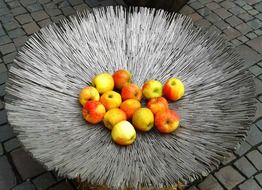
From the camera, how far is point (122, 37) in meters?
2.88

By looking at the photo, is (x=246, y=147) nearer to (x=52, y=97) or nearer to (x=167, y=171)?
(x=167, y=171)

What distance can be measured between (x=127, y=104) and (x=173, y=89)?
0.34 m

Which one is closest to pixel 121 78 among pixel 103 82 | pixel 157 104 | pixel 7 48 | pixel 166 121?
pixel 103 82

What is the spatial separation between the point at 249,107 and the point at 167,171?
73 cm

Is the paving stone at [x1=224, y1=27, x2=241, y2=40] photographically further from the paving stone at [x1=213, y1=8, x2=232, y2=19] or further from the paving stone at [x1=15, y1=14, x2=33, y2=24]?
the paving stone at [x1=15, y1=14, x2=33, y2=24]

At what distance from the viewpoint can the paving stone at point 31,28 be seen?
13.5 ft

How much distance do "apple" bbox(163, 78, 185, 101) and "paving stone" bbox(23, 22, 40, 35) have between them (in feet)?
7.34

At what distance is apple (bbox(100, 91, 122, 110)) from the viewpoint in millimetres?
2389

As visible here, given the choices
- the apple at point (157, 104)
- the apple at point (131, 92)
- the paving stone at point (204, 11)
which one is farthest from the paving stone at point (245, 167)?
the paving stone at point (204, 11)

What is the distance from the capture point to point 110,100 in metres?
2.39

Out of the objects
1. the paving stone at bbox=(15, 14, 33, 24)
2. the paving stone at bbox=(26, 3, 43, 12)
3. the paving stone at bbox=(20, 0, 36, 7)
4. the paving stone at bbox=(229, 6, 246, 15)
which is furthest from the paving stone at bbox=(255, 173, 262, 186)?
the paving stone at bbox=(20, 0, 36, 7)

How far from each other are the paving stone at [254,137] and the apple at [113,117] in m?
1.45

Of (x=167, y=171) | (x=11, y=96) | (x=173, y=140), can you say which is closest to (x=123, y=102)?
(x=173, y=140)

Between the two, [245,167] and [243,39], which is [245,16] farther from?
[245,167]
